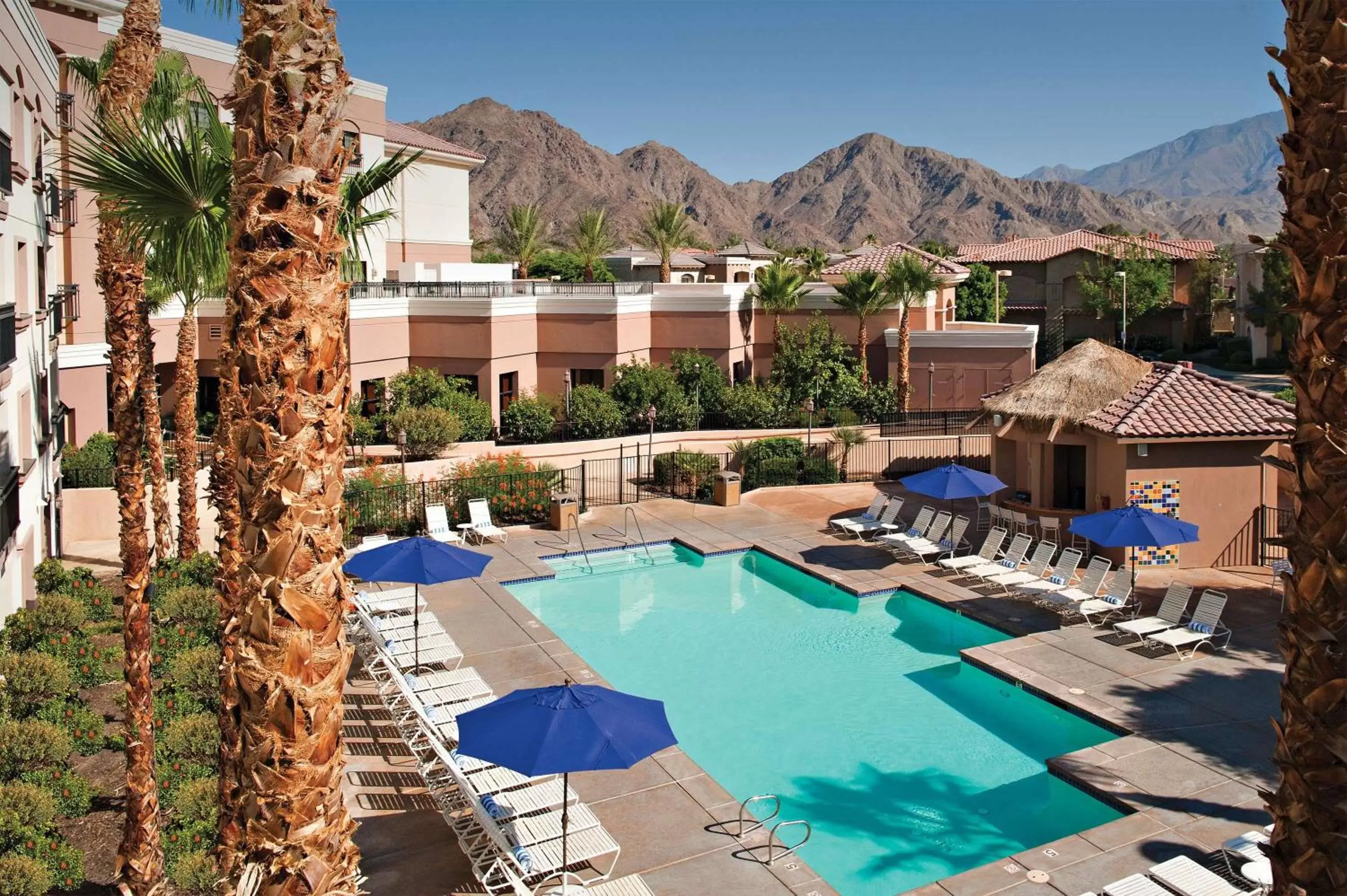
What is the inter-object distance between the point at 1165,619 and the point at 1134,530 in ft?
4.60

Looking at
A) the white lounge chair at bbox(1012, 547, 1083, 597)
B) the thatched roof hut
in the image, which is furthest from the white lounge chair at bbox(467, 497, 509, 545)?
the thatched roof hut

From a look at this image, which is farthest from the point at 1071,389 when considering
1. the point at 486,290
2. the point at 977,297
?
the point at 977,297

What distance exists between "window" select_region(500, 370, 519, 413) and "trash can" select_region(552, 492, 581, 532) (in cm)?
1067

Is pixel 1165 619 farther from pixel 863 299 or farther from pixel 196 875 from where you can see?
pixel 863 299

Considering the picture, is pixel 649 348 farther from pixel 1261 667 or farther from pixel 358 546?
pixel 1261 667

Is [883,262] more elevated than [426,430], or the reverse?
[883,262]

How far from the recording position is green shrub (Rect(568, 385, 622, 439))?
32.3 m

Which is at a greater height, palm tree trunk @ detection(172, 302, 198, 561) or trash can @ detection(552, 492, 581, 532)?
palm tree trunk @ detection(172, 302, 198, 561)

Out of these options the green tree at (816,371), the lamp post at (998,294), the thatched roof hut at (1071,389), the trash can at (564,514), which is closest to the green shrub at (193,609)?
the trash can at (564,514)

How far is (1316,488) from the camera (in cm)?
520

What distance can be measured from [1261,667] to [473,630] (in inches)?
449

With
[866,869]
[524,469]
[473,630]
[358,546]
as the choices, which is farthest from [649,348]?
[866,869]

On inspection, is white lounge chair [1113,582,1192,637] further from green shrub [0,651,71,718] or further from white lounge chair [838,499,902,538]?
green shrub [0,651,71,718]

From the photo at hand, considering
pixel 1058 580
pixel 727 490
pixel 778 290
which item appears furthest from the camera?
pixel 778 290
